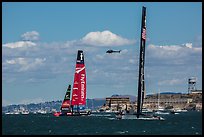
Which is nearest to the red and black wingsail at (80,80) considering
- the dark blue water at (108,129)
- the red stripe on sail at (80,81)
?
the red stripe on sail at (80,81)

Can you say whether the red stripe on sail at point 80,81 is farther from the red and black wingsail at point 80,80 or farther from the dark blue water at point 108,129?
the dark blue water at point 108,129

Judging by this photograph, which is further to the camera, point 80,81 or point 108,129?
point 80,81

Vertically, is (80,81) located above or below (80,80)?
below

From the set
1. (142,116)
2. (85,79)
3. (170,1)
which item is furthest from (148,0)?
(85,79)

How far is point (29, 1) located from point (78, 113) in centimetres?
13336

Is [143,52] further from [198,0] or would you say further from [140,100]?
[198,0]

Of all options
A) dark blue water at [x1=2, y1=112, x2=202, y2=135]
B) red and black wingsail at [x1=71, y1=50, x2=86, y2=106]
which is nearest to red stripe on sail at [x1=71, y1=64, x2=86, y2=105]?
red and black wingsail at [x1=71, y1=50, x2=86, y2=106]

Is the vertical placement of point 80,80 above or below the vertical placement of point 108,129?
above

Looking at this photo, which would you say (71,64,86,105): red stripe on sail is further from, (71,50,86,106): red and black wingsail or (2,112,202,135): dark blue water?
(2,112,202,135): dark blue water

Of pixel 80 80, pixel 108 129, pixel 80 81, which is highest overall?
pixel 80 80

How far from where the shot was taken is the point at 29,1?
63.9m

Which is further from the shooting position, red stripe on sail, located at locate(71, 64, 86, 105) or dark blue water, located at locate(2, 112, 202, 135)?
red stripe on sail, located at locate(71, 64, 86, 105)

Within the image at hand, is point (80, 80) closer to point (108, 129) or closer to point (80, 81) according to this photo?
point (80, 81)

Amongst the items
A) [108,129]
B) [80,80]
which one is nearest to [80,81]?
[80,80]
